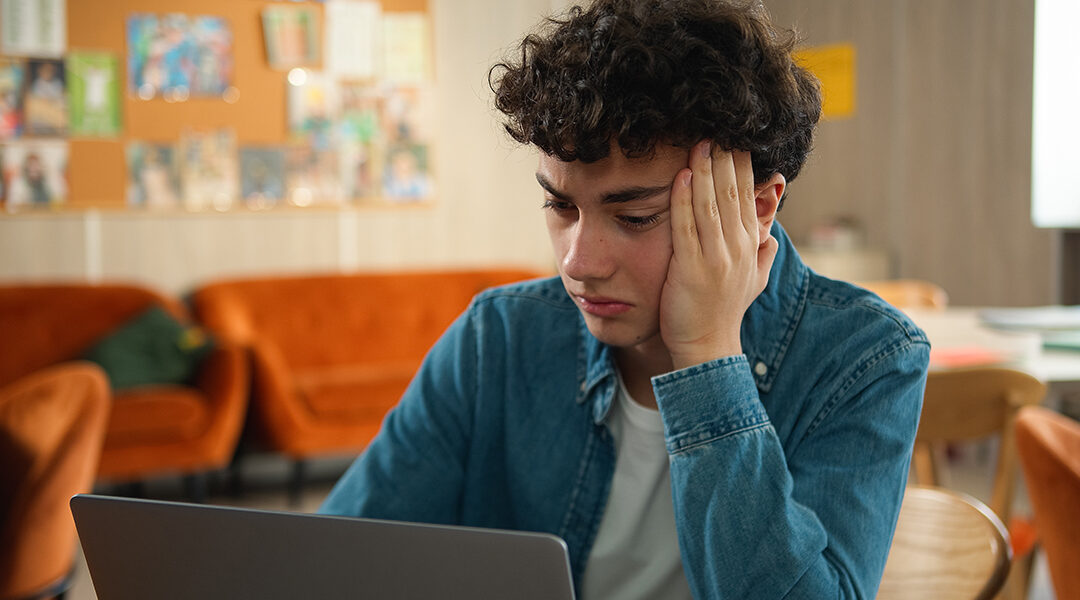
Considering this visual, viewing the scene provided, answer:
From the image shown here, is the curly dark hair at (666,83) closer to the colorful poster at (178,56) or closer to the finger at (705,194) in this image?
the finger at (705,194)

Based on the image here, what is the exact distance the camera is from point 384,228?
16.1 feet

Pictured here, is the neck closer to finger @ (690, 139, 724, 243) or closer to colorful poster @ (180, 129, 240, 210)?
finger @ (690, 139, 724, 243)

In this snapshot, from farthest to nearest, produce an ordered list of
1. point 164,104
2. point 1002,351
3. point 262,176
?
point 262,176 → point 164,104 → point 1002,351

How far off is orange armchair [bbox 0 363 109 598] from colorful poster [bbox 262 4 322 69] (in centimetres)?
286

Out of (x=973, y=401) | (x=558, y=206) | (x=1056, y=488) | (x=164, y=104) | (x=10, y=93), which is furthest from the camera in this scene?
(x=164, y=104)

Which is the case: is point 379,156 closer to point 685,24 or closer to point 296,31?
point 296,31

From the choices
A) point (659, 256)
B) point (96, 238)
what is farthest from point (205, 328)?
point (659, 256)

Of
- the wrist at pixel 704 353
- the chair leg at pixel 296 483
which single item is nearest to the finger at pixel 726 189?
the wrist at pixel 704 353

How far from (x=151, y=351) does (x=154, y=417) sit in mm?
351

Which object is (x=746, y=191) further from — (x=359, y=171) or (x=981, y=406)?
(x=359, y=171)

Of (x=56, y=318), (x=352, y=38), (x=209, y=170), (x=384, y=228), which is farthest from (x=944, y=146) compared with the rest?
(x=56, y=318)

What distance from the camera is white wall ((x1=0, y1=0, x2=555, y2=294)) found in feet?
14.2

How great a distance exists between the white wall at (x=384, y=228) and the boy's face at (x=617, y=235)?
354cm

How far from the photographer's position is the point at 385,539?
65cm
